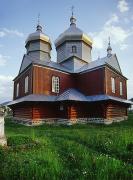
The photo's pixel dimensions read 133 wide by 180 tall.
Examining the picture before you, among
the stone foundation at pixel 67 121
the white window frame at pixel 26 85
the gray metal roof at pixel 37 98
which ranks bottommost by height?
the stone foundation at pixel 67 121

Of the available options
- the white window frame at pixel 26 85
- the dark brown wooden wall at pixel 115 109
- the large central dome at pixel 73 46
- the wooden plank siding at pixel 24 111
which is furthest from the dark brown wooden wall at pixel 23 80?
the dark brown wooden wall at pixel 115 109

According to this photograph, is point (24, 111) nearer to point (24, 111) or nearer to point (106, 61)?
point (24, 111)

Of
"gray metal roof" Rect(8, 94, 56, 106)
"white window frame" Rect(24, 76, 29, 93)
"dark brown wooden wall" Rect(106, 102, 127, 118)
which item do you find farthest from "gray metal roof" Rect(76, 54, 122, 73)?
"white window frame" Rect(24, 76, 29, 93)

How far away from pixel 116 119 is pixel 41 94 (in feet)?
28.7

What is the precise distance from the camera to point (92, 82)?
23016mm

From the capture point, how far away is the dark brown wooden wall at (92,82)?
22119 mm

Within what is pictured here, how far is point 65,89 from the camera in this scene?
24.0m

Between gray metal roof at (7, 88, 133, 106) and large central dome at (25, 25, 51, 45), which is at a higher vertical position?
large central dome at (25, 25, 51, 45)

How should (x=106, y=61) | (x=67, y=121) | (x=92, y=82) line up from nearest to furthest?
1. (x=67, y=121)
2. (x=92, y=82)
3. (x=106, y=61)

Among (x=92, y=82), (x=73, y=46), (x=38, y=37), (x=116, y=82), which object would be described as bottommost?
(x=92, y=82)

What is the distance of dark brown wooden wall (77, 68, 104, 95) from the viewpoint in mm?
22119

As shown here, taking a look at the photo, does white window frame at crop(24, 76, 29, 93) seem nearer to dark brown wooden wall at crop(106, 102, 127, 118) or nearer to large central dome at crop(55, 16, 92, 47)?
large central dome at crop(55, 16, 92, 47)

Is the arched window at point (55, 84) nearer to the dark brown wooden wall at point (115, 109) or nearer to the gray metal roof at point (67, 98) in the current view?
the gray metal roof at point (67, 98)

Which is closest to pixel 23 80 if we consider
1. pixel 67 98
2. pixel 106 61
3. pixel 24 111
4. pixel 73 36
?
pixel 24 111
